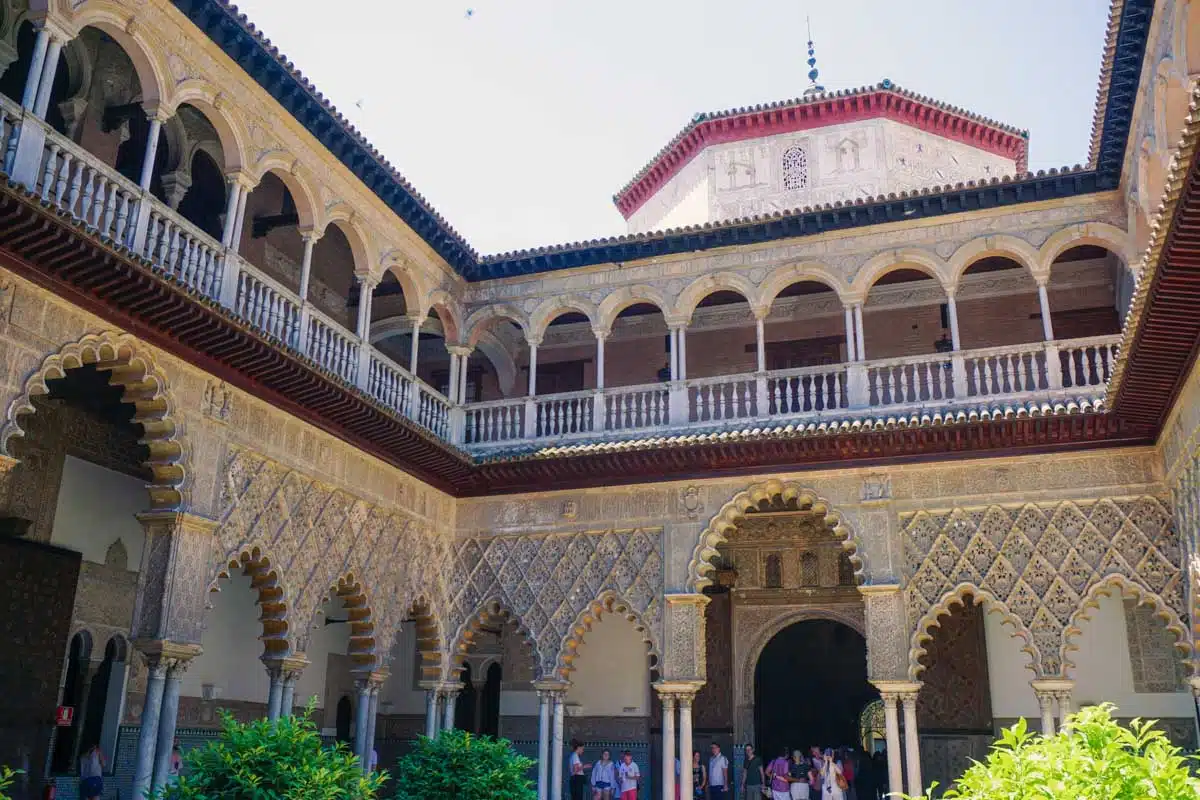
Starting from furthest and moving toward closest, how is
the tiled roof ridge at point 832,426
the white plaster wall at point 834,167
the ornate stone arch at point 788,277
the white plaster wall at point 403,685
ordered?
1. the white plaster wall at point 834,167
2. the white plaster wall at point 403,685
3. the ornate stone arch at point 788,277
4. the tiled roof ridge at point 832,426

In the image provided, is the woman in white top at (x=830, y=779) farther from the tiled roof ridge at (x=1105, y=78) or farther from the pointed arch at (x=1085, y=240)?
the tiled roof ridge at (x=1105, y=78)

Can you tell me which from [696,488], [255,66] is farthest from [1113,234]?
[255,66]

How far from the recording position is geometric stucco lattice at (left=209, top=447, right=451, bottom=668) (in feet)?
28.6

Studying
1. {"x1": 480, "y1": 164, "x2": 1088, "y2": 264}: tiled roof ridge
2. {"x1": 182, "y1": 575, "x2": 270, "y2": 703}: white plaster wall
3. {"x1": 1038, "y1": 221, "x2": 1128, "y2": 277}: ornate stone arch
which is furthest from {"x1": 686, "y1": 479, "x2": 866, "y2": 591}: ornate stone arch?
{"x1": 182, "y1": 575, "x2": 270, "y2": 703}: white plaster wall

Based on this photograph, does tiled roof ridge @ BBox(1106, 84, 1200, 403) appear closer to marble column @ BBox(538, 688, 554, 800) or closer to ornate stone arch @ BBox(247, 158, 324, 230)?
marble column @ BBox(538, 688, 554, 800)

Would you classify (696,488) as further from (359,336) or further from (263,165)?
(263,165)

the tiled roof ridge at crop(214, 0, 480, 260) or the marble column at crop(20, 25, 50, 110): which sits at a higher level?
the tiled roof ridge at crop(214, 0, 480, 260)

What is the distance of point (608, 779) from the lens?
11922 mm

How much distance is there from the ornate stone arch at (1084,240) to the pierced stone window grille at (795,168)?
5.74 meters

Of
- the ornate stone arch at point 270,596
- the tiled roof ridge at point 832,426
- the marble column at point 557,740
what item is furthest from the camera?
the marble column at point 557,740

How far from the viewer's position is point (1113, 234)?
10.4m

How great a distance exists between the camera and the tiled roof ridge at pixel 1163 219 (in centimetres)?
509

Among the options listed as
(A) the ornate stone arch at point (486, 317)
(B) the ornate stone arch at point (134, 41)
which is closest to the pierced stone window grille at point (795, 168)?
(A) the ornate stone arch at point (486, 317)

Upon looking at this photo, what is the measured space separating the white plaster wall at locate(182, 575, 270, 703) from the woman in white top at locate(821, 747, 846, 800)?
243 inches
